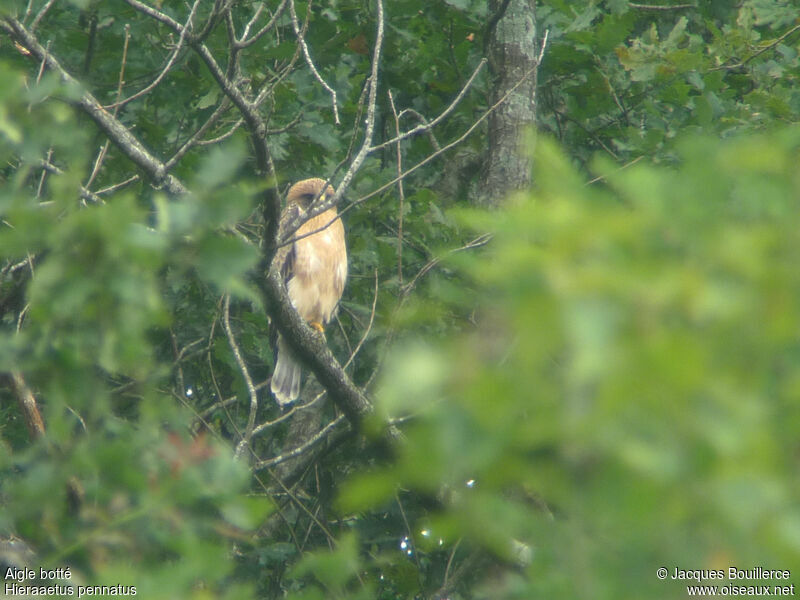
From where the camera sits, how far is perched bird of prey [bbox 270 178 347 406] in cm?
560

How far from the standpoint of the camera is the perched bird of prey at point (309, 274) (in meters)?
5.60

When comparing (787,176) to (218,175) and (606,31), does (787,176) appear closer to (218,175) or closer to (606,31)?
(218,175)

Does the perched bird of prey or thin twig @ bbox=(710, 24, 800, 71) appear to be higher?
thin twig @ bbox=(710, 24, 800, 71)

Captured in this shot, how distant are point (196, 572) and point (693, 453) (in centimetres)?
66

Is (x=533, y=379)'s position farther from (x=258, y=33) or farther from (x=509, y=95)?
(x=509, y=95)

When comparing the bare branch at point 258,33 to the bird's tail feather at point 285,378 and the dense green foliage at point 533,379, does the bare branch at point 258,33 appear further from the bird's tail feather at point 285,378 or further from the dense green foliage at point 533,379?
the bird's tail feather at point 285,378

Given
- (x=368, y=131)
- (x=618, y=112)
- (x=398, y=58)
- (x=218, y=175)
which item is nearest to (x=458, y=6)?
(x=398, y=58)

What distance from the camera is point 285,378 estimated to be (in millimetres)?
5531

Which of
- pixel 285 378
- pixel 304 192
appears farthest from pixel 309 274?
pixel 285 378

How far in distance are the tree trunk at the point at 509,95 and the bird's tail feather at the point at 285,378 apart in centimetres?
172

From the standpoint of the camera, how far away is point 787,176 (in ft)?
3.61

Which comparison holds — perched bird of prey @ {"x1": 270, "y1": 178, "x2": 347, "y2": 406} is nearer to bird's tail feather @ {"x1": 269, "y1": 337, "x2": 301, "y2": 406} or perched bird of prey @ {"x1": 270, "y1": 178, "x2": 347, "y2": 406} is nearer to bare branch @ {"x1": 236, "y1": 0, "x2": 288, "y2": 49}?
bird's tail feather @ {"x1": 269, "y1": 337, "x2": 301, "y2": 406}

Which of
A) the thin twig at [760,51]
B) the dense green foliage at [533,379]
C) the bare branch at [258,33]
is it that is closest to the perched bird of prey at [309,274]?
the thin twig at [760,51]

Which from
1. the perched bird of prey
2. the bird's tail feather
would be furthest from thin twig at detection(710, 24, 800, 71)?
the bird's tail feather
